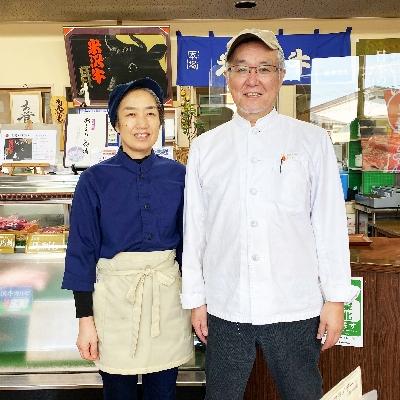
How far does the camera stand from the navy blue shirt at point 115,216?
2004 millimetres

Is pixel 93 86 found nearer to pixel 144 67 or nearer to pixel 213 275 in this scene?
pixel 144 67

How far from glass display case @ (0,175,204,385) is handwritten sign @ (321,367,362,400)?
1974 millimetres

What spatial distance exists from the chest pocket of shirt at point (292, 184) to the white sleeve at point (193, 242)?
0.32m

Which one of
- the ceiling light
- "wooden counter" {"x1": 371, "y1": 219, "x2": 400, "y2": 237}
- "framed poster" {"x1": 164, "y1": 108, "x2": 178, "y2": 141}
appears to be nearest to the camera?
"wooden counter" {"x1": 371, "y1": 219, "x2": 400, "y2": 237}

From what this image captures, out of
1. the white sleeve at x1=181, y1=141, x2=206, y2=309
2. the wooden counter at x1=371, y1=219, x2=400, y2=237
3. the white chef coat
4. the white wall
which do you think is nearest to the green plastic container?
the wooden counter at x1=371, y1=219, x2=400, y2=237

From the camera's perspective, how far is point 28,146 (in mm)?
Answer: 3184

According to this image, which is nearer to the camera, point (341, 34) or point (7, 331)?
point (7, 331)

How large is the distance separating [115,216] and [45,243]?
1.20m

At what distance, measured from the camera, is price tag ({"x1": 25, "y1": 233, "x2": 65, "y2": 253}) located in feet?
9.93

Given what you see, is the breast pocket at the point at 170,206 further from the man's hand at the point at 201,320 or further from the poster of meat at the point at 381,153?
the poster of meat at the point at 381,153

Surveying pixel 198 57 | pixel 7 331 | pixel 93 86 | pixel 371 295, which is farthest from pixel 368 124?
pixel 7 331

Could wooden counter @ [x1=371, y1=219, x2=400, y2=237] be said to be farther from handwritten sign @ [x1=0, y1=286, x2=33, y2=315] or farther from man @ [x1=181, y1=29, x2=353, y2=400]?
handwritten sign @ [x1=0, y1=286, x2=33, y2=315]

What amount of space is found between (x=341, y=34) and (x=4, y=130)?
186 inches

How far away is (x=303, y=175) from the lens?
184cm
